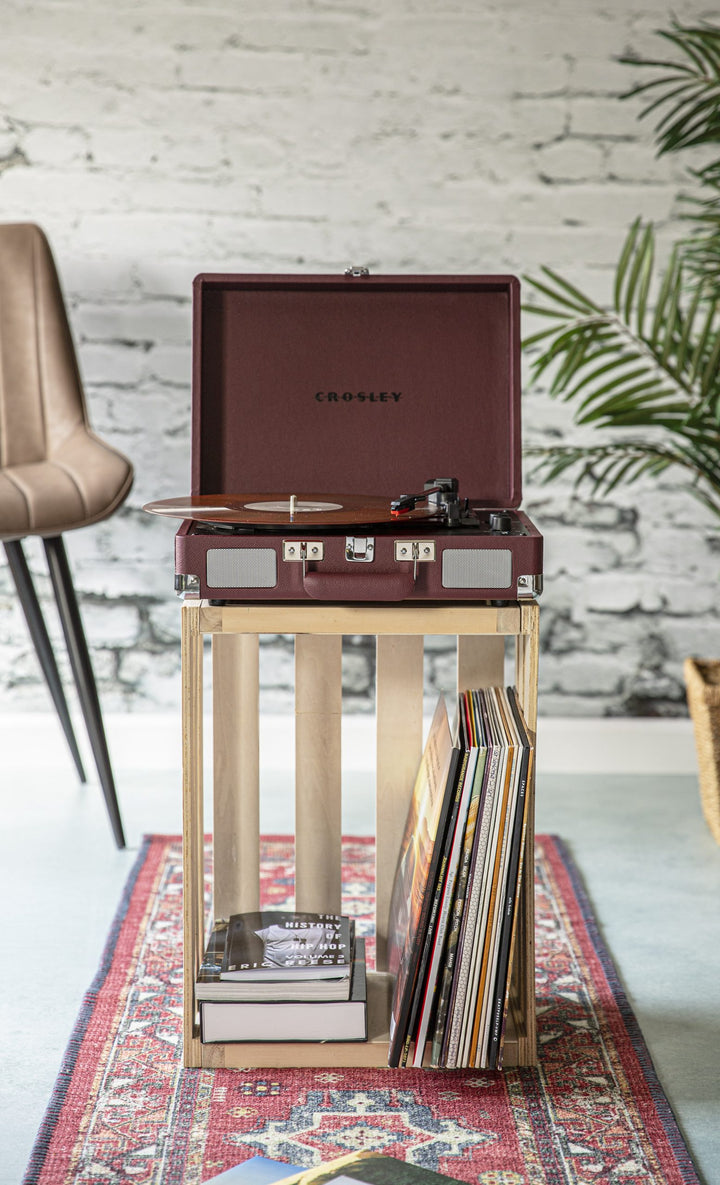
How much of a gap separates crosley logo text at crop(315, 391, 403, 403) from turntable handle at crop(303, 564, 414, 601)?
16.6 inches

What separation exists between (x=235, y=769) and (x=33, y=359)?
3.44 ft

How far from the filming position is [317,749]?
152cm

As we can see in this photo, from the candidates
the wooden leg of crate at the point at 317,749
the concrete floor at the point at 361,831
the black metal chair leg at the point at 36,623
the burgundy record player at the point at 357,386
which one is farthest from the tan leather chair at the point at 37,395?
the wooden leg of crate at the point at 317,749

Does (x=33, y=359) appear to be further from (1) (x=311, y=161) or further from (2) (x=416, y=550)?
(2) (x=416, y=550)

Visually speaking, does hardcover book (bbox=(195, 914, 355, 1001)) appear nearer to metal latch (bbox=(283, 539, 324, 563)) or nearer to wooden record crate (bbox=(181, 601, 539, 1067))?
wooden record crate (bbox=(181, 601, 539, 1067))

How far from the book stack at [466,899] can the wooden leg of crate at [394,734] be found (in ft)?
0.59

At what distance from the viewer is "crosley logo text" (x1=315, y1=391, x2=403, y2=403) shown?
1586 mm

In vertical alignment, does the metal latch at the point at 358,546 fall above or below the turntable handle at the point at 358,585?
above

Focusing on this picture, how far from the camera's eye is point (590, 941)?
66.9 inches

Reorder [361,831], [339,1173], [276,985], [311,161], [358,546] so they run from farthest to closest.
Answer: [311,161], [361,831], [276,985], [358,546], [339,1173]

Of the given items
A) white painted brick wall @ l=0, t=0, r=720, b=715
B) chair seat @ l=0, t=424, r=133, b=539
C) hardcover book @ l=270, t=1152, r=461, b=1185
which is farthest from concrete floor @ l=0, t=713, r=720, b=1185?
chair seat @ l=0, t=424, r=133, b=539

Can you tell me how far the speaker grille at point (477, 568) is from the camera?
4.05 ft

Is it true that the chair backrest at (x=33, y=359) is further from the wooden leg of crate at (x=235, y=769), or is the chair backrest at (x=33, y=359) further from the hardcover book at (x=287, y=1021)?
the hardcover book at (x=287, y=1021)

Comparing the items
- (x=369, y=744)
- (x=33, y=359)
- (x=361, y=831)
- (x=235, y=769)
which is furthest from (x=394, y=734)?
(x=33, y=359)
